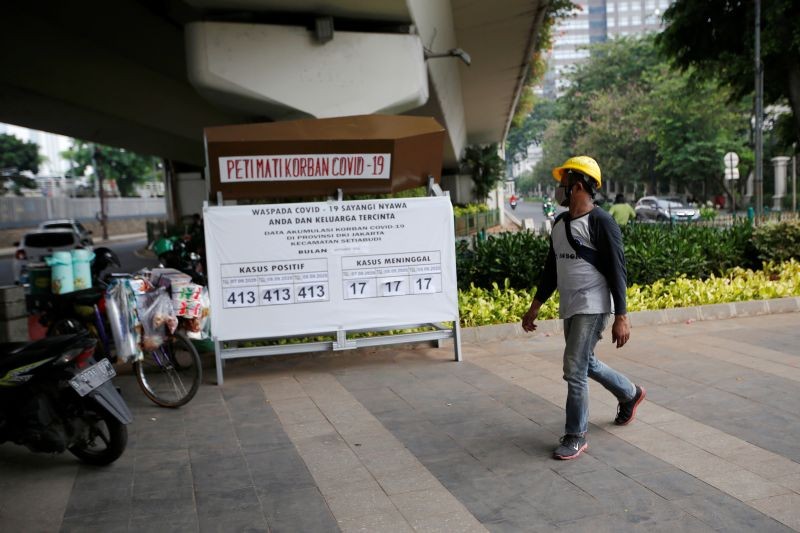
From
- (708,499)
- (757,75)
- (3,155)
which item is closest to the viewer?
(708,499)

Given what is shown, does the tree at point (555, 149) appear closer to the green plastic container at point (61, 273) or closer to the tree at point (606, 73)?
the tree at point (606, 73)

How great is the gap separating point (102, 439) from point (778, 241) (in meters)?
10.0

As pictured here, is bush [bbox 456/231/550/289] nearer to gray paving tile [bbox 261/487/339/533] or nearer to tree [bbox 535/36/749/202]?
gray paving tile [bbox 261/487/339/533]

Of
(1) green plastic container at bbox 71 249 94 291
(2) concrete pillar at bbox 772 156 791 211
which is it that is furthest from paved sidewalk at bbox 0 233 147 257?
(2) concrete pillar at bbox 772 156 791 211

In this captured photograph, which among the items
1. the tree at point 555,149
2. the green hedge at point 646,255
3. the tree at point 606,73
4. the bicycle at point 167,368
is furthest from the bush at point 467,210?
the tree at point 555,149

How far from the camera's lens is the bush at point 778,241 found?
11023mm

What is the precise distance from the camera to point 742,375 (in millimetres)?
6414

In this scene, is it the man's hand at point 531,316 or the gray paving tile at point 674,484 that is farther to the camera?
the man's hand at point 531,316

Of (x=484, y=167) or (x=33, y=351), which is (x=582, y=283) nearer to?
(x=33, y=351)

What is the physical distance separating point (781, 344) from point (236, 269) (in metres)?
5.58

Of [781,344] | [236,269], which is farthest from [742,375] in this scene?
[236,269]

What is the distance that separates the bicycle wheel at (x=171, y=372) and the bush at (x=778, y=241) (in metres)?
8.76

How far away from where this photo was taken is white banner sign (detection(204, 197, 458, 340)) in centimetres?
689

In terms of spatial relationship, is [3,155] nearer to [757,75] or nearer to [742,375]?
[757,75]
